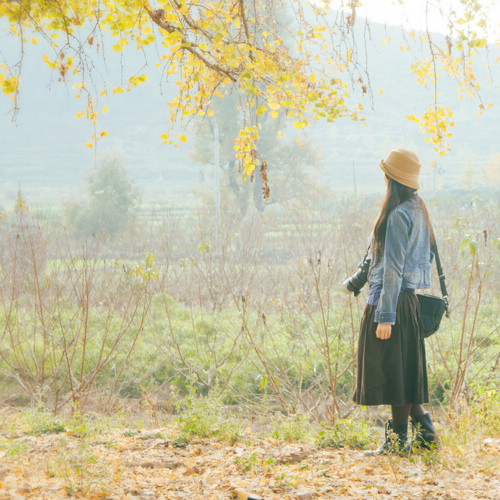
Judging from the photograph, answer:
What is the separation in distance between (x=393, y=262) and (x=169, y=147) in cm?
8863

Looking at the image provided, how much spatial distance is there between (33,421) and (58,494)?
220 centimetres

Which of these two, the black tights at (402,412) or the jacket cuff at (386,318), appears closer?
Answer: the jacket cuff at (386,318)

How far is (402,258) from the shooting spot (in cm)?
311

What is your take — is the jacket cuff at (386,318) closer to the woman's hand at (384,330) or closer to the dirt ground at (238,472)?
the woman's hand at (384,330)

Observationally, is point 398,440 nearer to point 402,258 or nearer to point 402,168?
point 402,258

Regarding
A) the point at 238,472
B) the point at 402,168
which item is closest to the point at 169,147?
the point at 402,168

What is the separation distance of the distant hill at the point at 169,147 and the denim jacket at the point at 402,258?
5932 cm

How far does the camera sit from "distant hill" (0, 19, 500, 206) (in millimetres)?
69125

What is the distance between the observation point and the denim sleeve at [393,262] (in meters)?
3.06

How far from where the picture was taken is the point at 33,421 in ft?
15.4

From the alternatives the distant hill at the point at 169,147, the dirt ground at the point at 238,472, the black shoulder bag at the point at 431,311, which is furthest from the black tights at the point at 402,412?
the distant hill at the point at 169,147

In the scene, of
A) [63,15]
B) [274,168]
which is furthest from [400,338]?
[274,168]

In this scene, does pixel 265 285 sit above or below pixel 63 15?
→ below

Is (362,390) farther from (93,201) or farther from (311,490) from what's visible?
(93,201)
